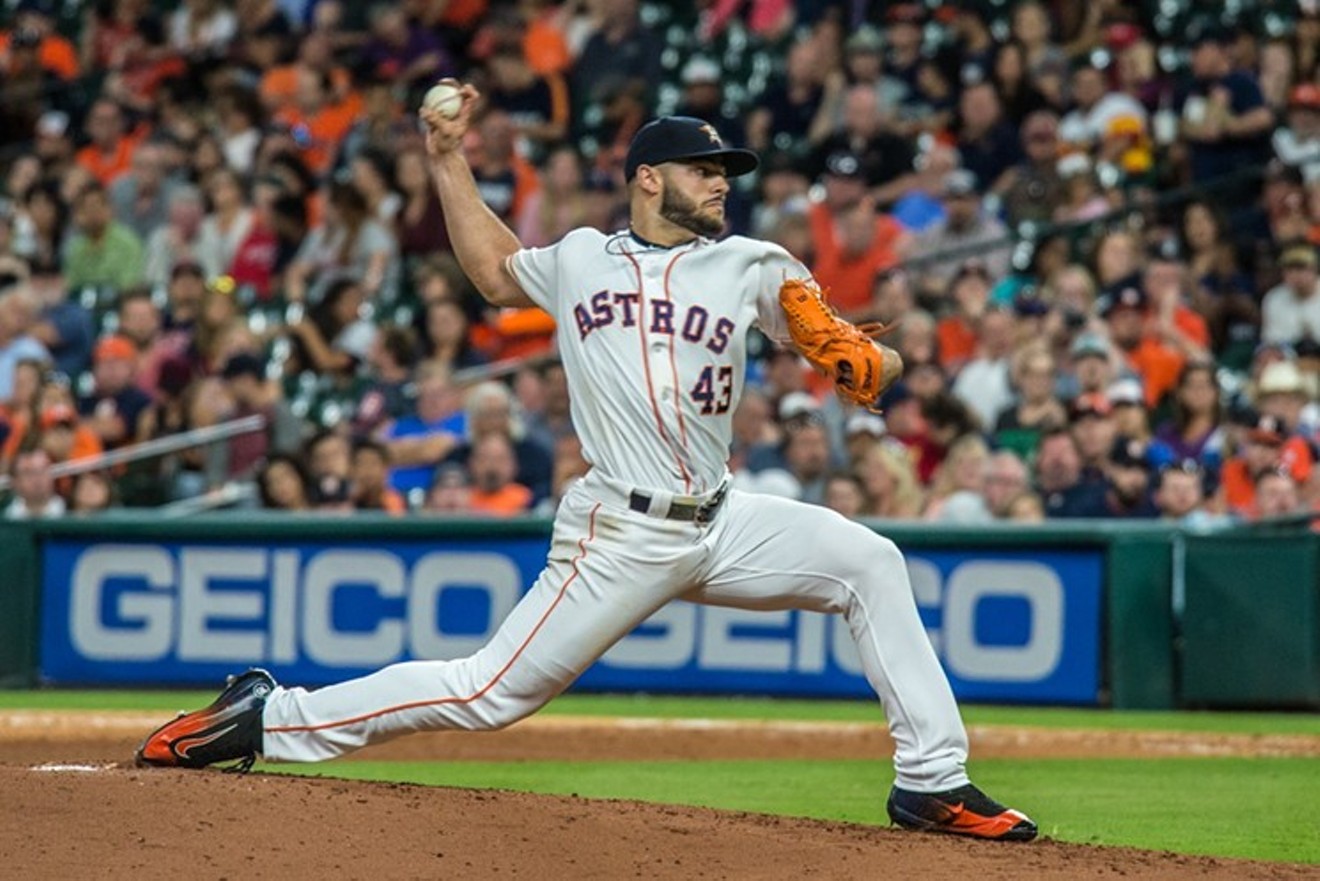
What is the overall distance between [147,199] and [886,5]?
5605mm

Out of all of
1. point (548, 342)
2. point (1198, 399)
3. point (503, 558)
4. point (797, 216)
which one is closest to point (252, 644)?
point (503, 558)

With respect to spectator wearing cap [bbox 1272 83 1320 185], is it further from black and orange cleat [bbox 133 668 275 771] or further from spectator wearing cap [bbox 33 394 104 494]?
black and orange cleat [bbox 133 668 275 771]

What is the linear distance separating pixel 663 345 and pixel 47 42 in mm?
15197

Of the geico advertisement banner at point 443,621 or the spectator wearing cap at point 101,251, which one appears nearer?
the geico advertisement banner at point 443,621

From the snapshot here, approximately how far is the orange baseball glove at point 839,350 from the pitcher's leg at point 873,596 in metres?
0.39

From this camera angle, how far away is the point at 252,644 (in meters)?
12.4

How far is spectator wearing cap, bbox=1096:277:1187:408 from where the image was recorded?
12.8m

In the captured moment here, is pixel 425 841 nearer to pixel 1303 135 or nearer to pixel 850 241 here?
pixel 850 241

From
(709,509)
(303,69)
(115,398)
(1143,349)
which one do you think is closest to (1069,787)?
(709,509)

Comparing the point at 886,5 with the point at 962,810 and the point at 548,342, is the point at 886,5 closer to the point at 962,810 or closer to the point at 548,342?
the point at 548,342

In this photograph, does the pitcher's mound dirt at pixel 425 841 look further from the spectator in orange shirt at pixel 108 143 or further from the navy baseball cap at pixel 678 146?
the spectator in orange shirt at pixel 108 143

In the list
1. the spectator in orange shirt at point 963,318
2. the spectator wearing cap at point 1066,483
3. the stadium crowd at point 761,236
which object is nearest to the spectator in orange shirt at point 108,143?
the stadium crowd at point 761,236

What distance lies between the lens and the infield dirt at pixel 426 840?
18.1 feet

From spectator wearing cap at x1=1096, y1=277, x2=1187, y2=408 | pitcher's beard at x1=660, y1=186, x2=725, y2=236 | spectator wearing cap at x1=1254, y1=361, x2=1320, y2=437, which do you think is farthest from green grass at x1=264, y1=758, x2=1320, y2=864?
spectator wearing cap at x1=1096, y1=277, x2=1187, y2=408
